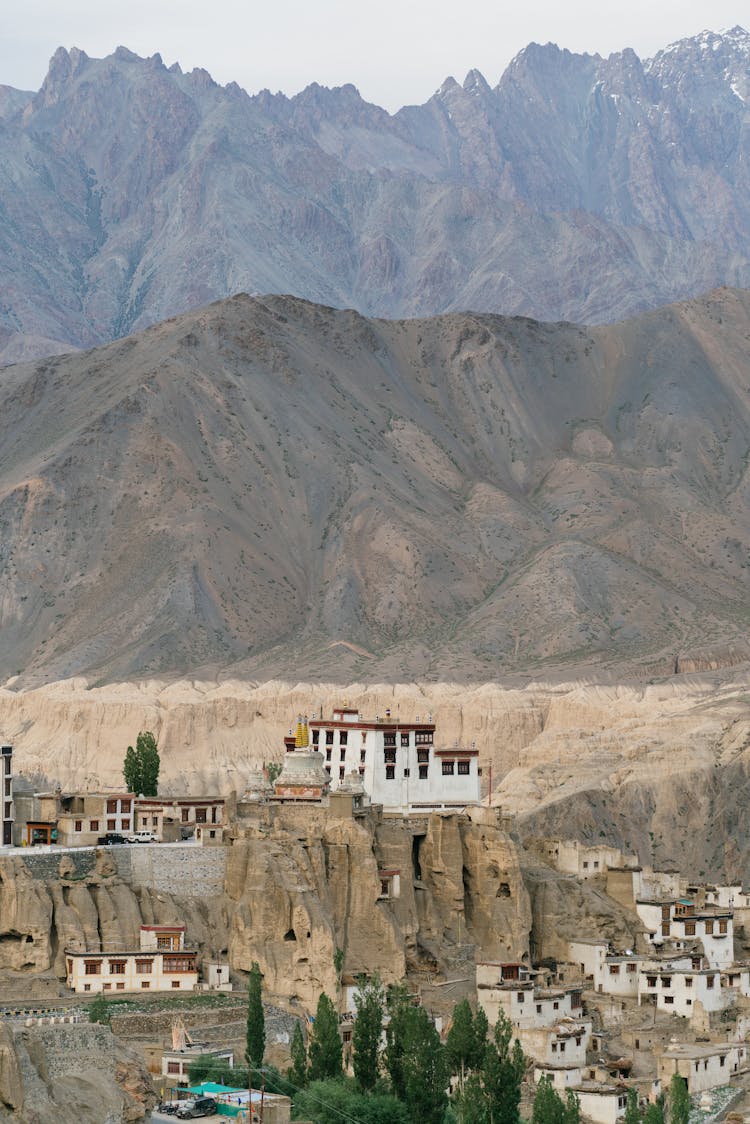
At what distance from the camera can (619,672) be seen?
18425 cm

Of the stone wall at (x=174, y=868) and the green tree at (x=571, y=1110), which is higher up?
the stone wall at (x=174, y=868)

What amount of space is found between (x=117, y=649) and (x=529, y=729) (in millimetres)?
36866

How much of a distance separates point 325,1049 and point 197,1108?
10763 millimetres

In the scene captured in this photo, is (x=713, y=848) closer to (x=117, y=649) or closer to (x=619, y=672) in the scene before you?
(x=619, y=672)

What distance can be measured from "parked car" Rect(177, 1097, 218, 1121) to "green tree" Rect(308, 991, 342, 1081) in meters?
8.66

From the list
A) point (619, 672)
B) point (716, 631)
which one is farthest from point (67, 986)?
point (716, 631)

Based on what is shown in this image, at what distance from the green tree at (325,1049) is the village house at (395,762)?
78.5 ft

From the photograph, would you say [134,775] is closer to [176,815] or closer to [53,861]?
[176,815]

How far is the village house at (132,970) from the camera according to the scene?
78.8 m

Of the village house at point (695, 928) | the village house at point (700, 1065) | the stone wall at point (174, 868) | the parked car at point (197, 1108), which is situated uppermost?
the stone wall at point (174, 868)

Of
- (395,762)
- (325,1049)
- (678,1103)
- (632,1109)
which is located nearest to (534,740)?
(395,762)

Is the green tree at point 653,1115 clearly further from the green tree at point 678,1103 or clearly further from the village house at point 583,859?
the village house at point 583,859

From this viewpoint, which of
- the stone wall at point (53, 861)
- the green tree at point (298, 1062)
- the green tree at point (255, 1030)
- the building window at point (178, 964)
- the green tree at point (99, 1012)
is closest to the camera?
the green tree at point (298, 1062)

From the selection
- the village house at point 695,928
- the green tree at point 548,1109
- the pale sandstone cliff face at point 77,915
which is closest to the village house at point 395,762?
the village house at point 695,928
